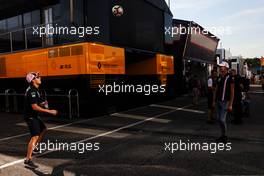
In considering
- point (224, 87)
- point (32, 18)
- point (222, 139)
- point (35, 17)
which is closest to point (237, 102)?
point (224, 87)

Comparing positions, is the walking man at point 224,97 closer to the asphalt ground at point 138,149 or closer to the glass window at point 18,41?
the asphalt ground at point 138,149

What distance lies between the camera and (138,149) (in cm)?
740

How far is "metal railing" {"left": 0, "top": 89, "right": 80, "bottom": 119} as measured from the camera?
1278 centimetres

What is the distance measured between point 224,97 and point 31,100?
4.35m

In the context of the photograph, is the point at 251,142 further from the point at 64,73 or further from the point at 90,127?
the point at 64,73

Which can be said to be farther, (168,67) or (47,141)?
(168,67)

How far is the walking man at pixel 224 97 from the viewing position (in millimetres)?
7660

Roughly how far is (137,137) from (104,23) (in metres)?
6.47

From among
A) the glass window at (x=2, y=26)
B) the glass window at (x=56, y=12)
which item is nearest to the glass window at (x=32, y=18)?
the glass window at (x=56, y=12)

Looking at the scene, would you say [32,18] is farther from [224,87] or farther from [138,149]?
[224,87]

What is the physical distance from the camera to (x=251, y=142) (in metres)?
7.68

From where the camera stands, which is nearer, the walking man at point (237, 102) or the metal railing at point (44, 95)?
the walking man at point (237, 102)

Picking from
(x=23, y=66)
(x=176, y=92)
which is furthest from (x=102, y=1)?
(x=176, y=92)

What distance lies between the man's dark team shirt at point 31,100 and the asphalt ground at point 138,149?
3.14ft
